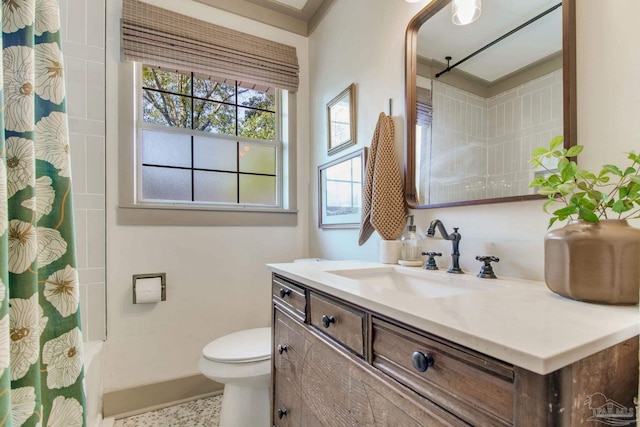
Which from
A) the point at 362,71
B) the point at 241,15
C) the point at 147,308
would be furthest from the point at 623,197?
the point at 241,15

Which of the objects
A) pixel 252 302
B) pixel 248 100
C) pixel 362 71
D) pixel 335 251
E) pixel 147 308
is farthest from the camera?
pixel 248 100

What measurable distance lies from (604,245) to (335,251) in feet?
4.74

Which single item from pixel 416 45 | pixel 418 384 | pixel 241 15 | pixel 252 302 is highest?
pixel 241 15

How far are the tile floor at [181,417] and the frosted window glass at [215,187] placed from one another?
4.23ft

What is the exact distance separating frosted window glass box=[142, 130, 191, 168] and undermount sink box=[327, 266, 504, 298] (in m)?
1.43

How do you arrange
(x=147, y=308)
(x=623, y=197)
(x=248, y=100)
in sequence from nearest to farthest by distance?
1. (x=623, y=197)
2. (x=147, y=308)
3. (x=248, y=100)

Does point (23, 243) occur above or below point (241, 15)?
below

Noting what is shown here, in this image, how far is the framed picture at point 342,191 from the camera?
173cm

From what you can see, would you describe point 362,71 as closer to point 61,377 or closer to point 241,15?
point 241,15

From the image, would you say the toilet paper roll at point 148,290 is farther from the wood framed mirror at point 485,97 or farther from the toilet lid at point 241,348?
the wood framed mirror at point 485,97

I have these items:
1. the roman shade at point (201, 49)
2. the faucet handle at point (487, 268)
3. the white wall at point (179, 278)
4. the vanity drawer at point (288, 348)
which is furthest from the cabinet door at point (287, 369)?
the roman shade at point (201, 49)

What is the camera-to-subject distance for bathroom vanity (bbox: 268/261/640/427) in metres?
0.43

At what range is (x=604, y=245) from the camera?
616mm

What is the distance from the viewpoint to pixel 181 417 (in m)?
1.76
